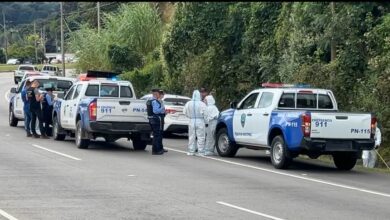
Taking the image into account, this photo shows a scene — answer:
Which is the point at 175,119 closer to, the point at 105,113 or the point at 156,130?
the point at 156,130

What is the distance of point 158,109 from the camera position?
19.1 metres

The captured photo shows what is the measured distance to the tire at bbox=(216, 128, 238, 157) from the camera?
1875 cm

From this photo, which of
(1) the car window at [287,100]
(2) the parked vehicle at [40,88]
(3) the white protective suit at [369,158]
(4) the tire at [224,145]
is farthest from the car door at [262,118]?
(2) the parked vehicle at [40,88]

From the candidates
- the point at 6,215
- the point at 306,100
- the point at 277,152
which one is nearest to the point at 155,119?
the point at 277,152

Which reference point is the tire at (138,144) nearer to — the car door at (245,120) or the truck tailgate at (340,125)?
the car door at (245,120)

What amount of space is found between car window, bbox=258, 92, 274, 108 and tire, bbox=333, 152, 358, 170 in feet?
6.36

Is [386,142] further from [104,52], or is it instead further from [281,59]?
[104,52]

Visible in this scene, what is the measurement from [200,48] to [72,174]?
741 inches

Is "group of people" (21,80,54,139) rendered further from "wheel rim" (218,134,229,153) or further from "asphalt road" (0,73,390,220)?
"wheel rim" (218,134,229,153)

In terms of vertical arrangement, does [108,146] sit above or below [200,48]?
below

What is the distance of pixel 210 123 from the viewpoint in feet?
64.1

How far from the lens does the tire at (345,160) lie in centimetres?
1671

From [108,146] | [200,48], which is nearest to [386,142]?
[108,146]

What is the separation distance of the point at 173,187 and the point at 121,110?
649 centimetres
